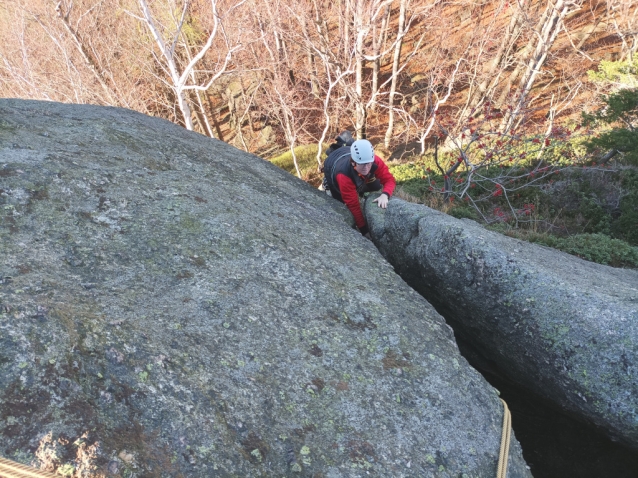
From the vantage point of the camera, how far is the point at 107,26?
57.1 ft

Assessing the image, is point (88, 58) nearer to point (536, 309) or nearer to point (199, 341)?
point (199, 341)

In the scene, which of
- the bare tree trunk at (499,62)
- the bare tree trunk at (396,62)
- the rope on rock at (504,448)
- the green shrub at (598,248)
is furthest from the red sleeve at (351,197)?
the bare tree trunk at (499,62)

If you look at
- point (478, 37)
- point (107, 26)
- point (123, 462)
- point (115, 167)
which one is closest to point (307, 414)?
point (123, 462)

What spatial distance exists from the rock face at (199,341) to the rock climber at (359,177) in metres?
1.31

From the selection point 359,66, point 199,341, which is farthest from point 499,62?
point 199,341

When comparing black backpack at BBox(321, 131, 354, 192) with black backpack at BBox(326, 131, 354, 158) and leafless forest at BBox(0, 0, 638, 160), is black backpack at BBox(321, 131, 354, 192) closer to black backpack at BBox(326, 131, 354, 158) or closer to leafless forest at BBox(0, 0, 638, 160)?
black backpack at BBox(326, 131, 354, 158)

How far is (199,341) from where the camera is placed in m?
2.71

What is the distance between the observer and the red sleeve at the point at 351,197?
5723 mm

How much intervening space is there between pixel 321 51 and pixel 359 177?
1072 centimetres

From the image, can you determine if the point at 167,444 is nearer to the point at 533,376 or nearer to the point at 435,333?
the point at 435,333

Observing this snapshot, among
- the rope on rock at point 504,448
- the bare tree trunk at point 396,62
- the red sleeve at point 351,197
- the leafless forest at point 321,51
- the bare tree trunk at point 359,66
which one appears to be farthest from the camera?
the leafless forest at point 321,51

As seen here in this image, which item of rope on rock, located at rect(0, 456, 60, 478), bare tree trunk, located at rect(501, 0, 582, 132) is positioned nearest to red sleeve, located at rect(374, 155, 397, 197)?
rope on rock, located at rect(0, 456, 60, 478)

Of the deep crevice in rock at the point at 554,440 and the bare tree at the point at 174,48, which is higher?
the bare tree at the point at 174,48

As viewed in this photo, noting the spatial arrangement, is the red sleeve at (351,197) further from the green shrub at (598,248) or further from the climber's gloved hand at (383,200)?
the green shrub at (598,248)
